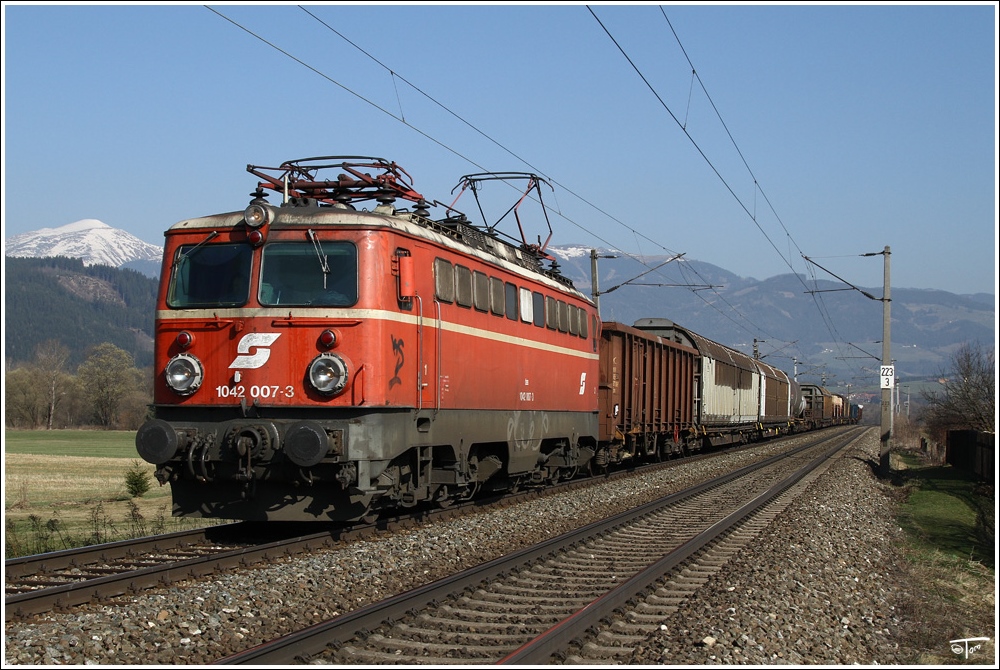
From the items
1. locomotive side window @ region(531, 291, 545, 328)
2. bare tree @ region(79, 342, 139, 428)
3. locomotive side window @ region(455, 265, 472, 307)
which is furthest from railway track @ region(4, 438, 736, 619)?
bare tree @ region(79, 342, 139, 428)

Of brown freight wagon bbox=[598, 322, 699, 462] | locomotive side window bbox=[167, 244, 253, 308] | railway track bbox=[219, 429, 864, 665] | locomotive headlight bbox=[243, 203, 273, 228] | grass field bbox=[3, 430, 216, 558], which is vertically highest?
locomotive headlight bbox=[243, 203, 273, 228]

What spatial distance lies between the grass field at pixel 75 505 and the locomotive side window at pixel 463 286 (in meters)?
5.31

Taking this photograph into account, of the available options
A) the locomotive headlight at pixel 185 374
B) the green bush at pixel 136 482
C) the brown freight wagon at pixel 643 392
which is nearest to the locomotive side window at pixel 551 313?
the brown freight wagon at pixel 643 392

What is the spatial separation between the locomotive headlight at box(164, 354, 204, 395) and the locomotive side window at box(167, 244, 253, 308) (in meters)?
0.68

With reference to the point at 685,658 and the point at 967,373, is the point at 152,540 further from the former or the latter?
the point at 967,373

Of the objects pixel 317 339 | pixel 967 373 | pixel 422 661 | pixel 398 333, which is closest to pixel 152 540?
pixel 317 339

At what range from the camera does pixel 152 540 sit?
10805 millimetres

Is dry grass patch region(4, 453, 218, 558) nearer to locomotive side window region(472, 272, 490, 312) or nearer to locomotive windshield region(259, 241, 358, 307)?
locomotive windshield region(259, 241, 358, 307)

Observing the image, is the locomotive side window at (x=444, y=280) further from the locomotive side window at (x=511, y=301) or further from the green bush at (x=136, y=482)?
Answer: the green bush at (x=136, y=482)

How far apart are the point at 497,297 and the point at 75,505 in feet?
39.7

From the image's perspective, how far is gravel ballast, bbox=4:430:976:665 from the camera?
7.07 metres

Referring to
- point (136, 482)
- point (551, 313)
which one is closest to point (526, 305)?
point (551, 313)

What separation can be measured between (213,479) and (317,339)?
1.92 m

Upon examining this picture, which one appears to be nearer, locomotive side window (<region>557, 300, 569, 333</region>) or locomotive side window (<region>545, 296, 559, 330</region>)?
locomotive side window (<region>545, 296, 559, 330</region>)
